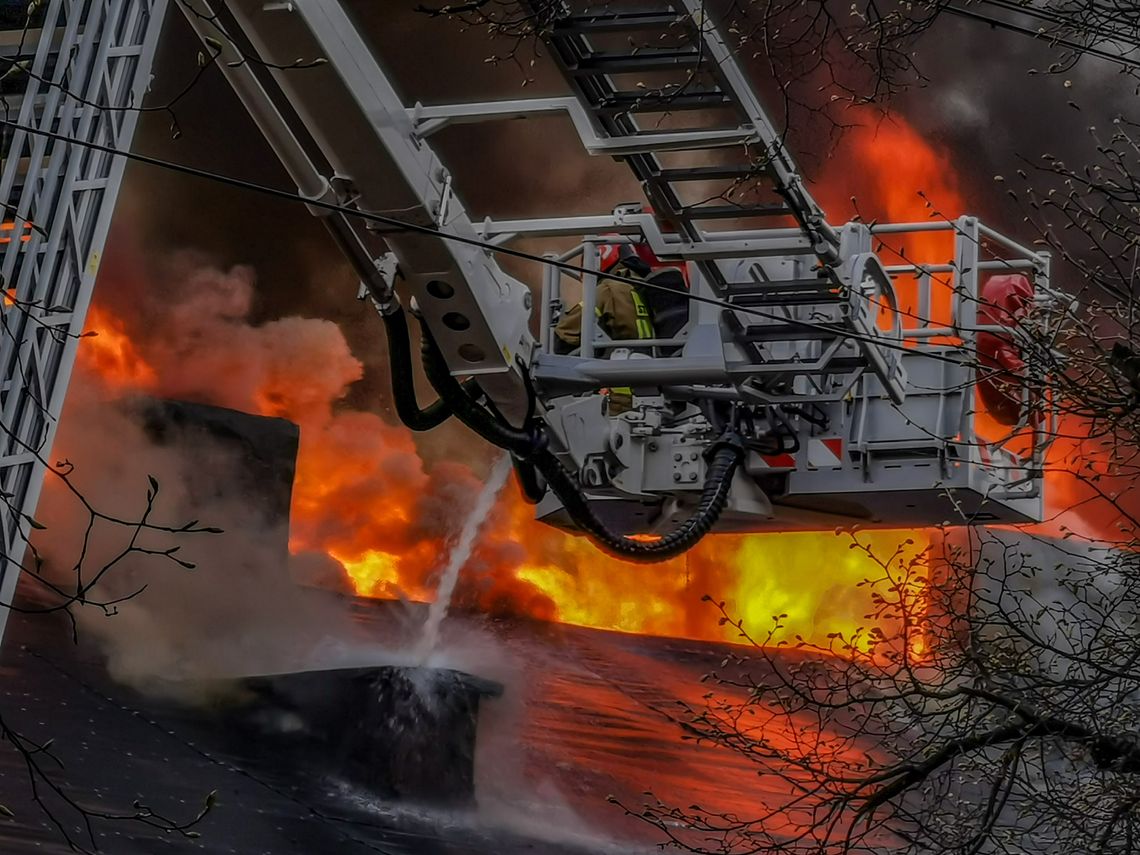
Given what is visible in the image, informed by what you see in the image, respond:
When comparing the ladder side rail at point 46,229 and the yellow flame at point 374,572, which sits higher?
the ladder side rail at point 46,229

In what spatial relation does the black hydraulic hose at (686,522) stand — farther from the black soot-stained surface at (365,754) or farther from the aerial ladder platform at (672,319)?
the black soot-stained surface at (365,754)

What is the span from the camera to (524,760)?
1374cm

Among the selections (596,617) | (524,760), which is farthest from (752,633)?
(524,760)

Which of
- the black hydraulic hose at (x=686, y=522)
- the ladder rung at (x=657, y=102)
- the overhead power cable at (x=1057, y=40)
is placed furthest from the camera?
the black hydraulic hose at (x=686, y=522)

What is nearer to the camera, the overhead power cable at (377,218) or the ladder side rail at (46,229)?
the overhead power cable at (377,218)

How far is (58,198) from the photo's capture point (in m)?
8.05

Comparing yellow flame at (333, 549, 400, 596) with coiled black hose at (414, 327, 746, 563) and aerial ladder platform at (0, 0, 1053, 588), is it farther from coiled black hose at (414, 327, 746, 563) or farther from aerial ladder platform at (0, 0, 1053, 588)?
coiled black hose at (414, 327, 746, 563)

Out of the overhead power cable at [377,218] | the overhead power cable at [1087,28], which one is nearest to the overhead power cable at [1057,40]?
the overhead power cable at [1087,28]

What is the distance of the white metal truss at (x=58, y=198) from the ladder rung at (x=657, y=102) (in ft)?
7.16

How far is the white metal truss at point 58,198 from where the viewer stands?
7633mm

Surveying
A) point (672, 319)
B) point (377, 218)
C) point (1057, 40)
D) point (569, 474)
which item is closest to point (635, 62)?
point (377, 218)

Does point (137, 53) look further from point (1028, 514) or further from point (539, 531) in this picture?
point (539, 531)

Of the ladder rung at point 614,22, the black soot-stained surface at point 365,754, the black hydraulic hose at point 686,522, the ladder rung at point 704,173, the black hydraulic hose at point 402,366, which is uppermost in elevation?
the ladder rung at point 614,22

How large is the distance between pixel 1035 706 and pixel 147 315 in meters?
8.46
